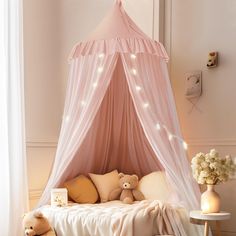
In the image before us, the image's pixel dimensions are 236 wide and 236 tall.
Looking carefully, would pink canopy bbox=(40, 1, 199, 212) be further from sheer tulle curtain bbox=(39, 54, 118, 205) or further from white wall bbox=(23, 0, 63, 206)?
white wall bbox=(23, 0, 63, 206)

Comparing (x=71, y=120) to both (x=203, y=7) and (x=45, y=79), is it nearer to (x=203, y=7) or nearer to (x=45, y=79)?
(x=45, y=79)

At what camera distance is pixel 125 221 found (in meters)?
3.38

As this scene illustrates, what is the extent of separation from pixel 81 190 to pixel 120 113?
0.86 m

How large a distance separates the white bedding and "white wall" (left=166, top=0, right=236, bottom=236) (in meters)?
0.91

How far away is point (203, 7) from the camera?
4391 mm

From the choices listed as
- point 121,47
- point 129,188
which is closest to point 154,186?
point 129,188

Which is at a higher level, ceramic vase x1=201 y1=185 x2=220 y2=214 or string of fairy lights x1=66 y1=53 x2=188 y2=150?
string of fairy lights x1=66 y1=53 x2=188 y2=150

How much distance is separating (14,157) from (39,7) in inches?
69.5

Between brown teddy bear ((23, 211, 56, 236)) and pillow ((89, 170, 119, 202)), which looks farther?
pillow ((89, 170, 119, 202))

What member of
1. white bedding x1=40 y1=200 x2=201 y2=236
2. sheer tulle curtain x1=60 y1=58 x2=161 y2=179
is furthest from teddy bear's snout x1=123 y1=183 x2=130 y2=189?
white bedding x1=40 y1=200 x2=201 y2=236

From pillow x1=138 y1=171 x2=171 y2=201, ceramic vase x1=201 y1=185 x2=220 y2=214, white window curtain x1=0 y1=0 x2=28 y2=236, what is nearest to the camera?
ceramic vase x1=201 y1=185 x2=220 y2=214

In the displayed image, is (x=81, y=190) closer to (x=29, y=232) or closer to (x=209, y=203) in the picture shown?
(x=29, y=232)

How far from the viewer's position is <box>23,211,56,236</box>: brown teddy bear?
11.8ft

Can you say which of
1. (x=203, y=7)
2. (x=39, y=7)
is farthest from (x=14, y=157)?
(x=203, y=7)
